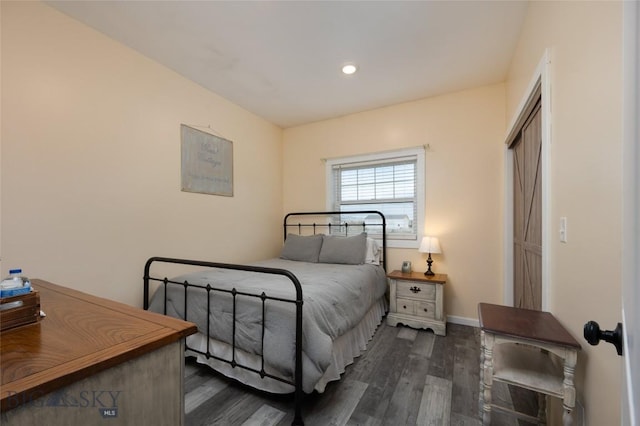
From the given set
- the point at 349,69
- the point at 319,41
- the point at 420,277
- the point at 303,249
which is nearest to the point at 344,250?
the point at 303,249

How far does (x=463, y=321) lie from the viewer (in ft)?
9.66

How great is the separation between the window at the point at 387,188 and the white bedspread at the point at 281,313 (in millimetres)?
1060

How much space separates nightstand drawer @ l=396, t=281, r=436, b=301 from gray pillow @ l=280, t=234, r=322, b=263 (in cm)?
104

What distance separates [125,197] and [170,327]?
71.6 inches

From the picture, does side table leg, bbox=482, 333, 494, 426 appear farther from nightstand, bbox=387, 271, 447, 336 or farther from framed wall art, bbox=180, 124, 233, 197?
framed wall art, bbox=180, 124, 233, 197

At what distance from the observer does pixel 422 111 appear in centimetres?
316

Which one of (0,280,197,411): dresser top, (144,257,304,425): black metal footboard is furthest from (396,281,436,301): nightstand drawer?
(0,280,197,411): dresser top

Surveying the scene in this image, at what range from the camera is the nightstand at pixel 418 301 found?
2717 millimetres

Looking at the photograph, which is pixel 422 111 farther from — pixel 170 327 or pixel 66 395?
pixel 66 395

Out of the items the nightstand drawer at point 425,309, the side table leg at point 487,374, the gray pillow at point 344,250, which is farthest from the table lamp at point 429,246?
the side table leg at point 487,374

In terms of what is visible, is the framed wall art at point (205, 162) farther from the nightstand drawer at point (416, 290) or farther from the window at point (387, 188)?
the nightstand drawer at point (416, 290)

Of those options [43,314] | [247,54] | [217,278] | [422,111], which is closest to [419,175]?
[422,111]

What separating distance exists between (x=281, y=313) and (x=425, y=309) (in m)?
1.80

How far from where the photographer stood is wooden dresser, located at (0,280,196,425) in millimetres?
558
